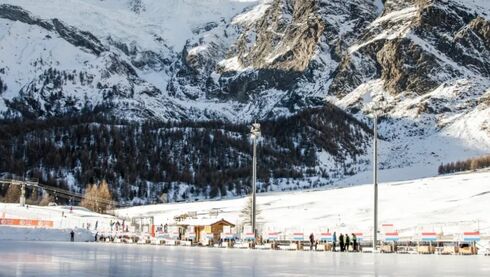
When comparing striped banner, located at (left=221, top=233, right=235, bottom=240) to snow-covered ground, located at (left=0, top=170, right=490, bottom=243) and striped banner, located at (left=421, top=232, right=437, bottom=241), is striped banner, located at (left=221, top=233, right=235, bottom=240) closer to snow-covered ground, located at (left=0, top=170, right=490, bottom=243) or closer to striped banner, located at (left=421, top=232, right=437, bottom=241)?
snow-covered ground, located at (left=0, top=170, right=490, bottom=243)

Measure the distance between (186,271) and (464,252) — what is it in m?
29.0

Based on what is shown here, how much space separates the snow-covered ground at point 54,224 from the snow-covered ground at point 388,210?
1394cm

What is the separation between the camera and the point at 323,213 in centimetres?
12038

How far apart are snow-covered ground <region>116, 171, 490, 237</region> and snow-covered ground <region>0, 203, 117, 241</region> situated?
13.9 metres

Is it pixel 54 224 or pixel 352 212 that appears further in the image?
pixel 54 224

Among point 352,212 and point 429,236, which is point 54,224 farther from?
point 429,236

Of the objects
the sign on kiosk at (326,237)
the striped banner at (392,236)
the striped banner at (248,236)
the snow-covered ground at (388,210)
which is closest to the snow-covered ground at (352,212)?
the snow-covered ground at (388,210)

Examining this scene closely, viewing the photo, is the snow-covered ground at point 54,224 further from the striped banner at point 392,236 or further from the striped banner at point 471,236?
the striped banner at point 471,236

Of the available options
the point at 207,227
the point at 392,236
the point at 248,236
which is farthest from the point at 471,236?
the point at 207,227

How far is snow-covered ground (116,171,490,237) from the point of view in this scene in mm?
86688

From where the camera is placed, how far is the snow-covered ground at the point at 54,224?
290ft

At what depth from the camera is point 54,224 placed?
122938 mm

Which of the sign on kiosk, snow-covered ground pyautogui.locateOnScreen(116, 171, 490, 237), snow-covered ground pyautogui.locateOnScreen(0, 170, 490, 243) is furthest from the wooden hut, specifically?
the sign on kiosk

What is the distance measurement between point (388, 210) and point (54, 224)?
53.9 metres
